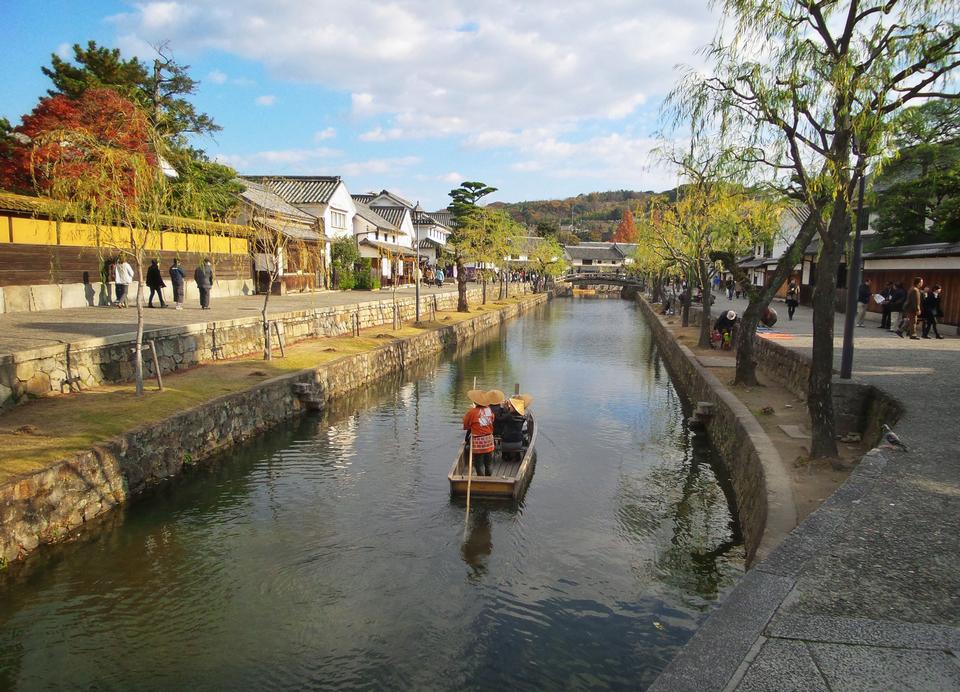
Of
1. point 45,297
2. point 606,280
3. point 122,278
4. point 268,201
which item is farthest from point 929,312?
point 606,280

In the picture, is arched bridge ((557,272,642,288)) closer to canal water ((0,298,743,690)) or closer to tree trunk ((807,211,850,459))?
canal water ((0,298,743,690))

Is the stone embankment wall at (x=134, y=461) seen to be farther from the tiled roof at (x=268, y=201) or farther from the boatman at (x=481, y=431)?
the tiled roof at (x=268, y=201)

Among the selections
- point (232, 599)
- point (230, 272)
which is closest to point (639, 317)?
point (230, 272)

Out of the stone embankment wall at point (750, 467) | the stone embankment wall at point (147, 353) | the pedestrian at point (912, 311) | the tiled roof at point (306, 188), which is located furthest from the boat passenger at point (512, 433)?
the tiled roof at point (306, 188)

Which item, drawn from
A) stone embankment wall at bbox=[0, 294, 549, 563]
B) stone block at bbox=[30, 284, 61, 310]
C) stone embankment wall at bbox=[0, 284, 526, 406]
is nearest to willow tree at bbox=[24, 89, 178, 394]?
stone embankment wall at bbox=[0, 284, 526, 406]

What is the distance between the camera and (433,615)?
7.23 metres

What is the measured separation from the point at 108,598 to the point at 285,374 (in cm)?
909

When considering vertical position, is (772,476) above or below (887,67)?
below

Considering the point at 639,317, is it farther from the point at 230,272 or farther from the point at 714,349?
the point at 230,272

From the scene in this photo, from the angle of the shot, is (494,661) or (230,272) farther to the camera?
(230,272)

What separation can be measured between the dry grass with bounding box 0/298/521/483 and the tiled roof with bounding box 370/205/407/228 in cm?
4346

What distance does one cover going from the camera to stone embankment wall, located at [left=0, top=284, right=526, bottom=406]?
1089 cm

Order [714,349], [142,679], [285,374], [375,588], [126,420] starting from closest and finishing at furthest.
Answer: [142,679] → [375,588] → [126,420] → [285,374] → [714,349]

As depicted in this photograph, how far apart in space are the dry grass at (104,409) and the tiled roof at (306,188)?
25843 mm
